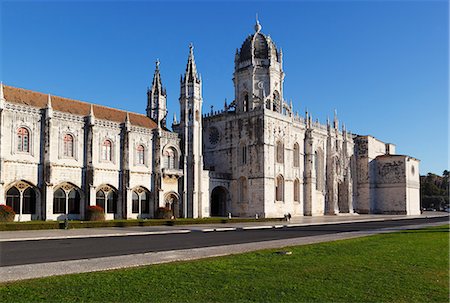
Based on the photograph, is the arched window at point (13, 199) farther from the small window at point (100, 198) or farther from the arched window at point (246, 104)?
the arched window at point (246, 104)

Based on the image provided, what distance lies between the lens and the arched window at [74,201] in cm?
4497

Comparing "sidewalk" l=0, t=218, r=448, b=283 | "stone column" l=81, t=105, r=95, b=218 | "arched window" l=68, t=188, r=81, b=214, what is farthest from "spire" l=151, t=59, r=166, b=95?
"sidewalk" l=0, t=218, r=448, b=283

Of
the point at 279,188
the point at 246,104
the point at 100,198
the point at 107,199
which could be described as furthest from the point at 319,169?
the point at 100,198

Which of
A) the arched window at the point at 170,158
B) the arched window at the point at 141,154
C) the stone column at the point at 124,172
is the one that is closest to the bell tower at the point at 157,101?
the arched window at the point at 170,158

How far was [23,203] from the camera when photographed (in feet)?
136

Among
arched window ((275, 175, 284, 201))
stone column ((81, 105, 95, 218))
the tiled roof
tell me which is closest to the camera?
the tiled roof

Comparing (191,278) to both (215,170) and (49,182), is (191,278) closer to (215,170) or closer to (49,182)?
(49,182)

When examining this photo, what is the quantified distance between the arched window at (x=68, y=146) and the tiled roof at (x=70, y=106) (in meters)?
3.65

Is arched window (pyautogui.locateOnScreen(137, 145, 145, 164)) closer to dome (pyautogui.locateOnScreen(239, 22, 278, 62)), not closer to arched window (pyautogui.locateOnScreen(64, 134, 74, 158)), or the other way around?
arched window (pyautogui.locateOnScreen(64, 134, 74, 158))

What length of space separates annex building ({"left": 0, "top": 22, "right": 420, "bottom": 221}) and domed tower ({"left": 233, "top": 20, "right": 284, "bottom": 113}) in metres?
0.16

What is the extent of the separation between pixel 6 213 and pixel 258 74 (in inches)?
1661

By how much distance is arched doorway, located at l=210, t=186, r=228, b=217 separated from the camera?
6347 centimetres

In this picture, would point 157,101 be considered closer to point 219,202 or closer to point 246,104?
point 246,104

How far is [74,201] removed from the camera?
45375mm
